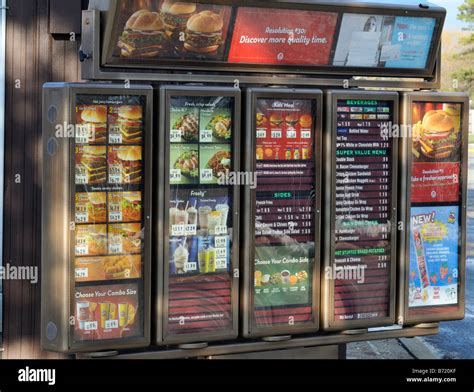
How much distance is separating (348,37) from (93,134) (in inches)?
71.8

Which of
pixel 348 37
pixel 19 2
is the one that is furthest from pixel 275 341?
pixel 19 2

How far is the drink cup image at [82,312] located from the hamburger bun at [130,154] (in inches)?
36.1

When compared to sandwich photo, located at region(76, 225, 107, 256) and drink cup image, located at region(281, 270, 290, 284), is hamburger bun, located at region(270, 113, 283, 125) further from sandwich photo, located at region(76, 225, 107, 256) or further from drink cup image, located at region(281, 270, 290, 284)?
sandwich photo, located at region(76, 225, 107, 256)

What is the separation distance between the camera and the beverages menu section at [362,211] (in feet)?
19.4

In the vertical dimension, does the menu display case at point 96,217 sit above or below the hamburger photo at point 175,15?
below

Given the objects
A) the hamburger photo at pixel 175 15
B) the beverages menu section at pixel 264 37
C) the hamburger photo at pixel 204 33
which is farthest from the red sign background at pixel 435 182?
the hamburger photo at pixel 175 15

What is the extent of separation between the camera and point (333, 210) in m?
5.89

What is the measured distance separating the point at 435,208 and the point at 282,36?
166cm

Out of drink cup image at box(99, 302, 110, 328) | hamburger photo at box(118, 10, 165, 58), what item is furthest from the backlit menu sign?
drink cup image at box(99, 302, 110, 328)

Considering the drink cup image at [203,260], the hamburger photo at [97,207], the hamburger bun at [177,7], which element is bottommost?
the drink cup image at [203,260]

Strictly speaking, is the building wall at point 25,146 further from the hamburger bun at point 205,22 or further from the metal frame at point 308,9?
the hamburger bun at point 205,22

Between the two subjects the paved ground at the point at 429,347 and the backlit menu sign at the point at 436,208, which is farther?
Result: the paved ground at the point at 429,347

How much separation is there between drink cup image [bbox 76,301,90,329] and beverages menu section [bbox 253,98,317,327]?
3.63ft

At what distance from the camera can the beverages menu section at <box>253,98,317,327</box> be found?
5.72 m
